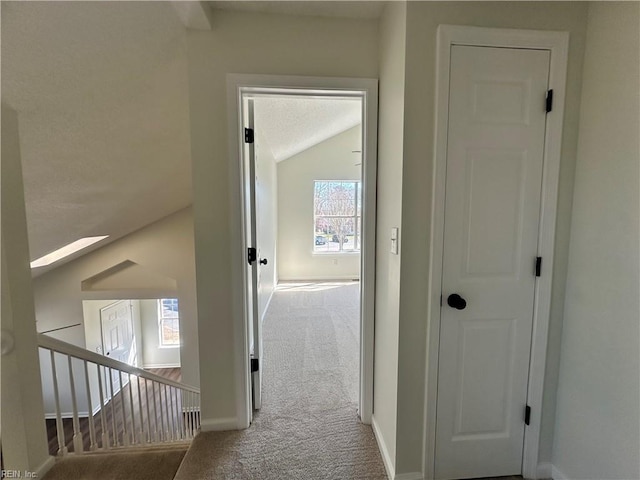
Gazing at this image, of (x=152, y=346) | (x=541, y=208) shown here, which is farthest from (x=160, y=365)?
(x=541, y=208)

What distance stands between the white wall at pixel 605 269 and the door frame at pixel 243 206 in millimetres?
958

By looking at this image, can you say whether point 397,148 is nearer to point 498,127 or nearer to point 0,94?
point 498,127

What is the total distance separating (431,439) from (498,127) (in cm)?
152

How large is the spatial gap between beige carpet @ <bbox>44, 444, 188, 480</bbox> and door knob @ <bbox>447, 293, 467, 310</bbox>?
1.87 metres

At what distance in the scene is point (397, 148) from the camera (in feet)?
4.33

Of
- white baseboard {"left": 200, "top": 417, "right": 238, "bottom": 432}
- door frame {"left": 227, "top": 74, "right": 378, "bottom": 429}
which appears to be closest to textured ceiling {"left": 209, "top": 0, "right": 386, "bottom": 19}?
door frame {"left": 227, "top": 74, "right": 378, "bottom": 429}

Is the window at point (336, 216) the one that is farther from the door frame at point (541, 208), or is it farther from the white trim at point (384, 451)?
the door frame at point (541, 208)

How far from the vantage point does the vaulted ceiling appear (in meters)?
1.12

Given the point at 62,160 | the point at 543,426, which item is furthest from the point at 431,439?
the point at 62,160

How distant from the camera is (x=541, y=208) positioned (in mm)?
1325

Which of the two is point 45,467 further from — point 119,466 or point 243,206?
point 243,206

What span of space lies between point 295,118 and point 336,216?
2.87m

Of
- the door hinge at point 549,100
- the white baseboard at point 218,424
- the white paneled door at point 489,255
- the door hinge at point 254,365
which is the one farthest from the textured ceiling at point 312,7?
the white baseboard at point 218,424

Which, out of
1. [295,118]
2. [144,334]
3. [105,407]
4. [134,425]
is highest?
[295,118]
